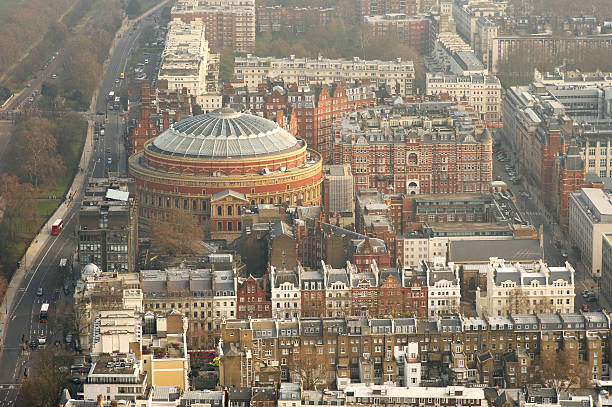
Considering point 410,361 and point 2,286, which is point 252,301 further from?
point 2,286

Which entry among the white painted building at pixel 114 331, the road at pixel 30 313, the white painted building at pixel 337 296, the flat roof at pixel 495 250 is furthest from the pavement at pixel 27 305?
the flat roof at pixel 495 250

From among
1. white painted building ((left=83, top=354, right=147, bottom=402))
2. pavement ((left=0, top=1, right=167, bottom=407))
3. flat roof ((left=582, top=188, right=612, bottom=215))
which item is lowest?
pavement ((left=0, top=1, right=167, bottom=407))

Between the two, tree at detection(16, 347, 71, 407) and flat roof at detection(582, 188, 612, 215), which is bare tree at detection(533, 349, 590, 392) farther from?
tree at detection(16, 347, 71, 407)

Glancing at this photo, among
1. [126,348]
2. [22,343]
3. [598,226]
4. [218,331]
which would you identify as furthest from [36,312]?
[598,226]

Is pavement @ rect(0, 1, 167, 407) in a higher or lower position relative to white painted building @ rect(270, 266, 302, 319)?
lower

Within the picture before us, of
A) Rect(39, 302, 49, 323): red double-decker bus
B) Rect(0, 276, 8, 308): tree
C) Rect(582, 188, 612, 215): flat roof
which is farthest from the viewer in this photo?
Rect(582, 188, 612, 215): flat roof

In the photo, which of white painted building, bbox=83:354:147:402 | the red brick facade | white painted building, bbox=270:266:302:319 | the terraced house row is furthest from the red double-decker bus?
white painted building, bbox=83:354:147:402
